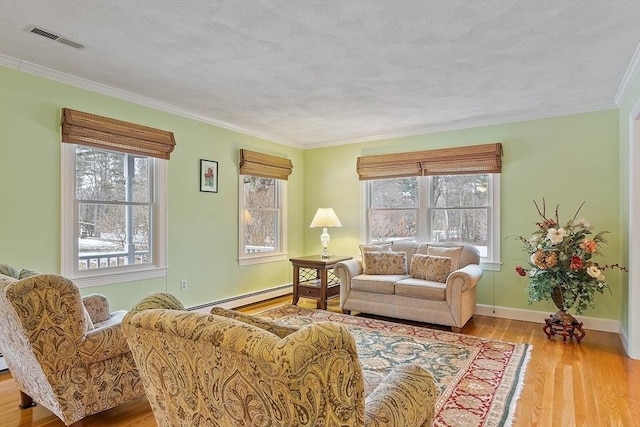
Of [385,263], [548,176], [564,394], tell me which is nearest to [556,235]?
[548,176]

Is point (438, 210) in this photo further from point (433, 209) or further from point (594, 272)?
point (594, 272)

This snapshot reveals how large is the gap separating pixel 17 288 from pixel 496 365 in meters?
3.27

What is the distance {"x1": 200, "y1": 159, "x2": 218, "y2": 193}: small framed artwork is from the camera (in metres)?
4.60

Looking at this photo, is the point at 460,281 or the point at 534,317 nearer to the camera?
the point at 460,281

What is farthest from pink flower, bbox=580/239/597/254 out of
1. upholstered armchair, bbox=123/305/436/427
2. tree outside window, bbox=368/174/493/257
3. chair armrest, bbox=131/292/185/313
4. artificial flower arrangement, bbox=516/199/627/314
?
chair armrest, bbox=131/292/185/313

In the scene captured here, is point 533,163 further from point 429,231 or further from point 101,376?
point 101,376

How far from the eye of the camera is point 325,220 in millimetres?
5445

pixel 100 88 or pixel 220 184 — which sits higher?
pixel 100 88

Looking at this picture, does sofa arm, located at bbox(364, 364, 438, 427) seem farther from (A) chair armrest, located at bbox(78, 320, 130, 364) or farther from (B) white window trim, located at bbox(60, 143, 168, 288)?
(B) white window trim, located at bbox(60, 143, 168, 288)

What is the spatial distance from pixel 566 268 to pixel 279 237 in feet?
12.2

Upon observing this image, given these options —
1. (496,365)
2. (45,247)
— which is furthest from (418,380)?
(45,247)

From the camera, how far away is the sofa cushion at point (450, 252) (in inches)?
175

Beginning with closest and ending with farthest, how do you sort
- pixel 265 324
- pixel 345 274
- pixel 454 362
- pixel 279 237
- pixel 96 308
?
pixel 265 324 → pixel 96 308 → pixel 454 362 → pixel 345 274 → pixel 279 237

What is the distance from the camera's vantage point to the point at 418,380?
1530 mm
